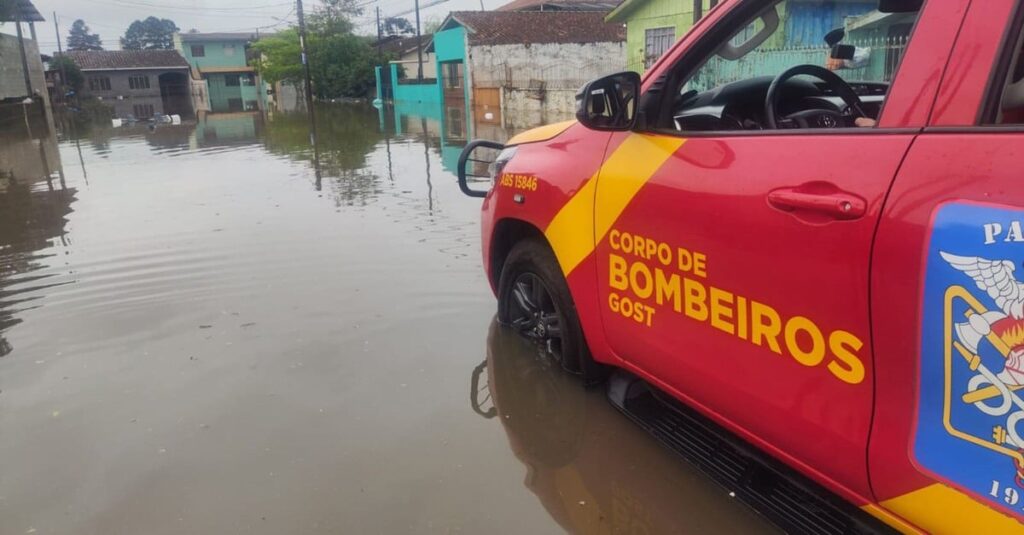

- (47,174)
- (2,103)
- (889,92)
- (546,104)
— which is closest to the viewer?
(889,92)

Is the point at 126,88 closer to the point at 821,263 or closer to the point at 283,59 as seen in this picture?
the point at 283,59

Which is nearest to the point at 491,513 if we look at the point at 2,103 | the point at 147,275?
the point at 147,275

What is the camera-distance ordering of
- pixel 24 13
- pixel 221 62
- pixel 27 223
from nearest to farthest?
pixel 27 223 < pixel 24 13 < pixel 221 62

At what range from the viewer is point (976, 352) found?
1518mm

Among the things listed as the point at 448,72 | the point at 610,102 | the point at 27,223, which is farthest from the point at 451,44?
the point at 610,102

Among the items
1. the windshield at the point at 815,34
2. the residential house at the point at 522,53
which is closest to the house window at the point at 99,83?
the residential house at the point at 522,53

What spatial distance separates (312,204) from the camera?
355 inches

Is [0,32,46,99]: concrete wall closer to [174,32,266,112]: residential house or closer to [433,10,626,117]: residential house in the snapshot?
[433,10,626,117]: residential house

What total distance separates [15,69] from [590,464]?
40.4 metres

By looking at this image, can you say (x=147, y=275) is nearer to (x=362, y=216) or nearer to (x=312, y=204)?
(x=362, y=216)

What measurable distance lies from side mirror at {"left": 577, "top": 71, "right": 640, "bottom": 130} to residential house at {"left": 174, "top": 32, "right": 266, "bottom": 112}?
253 ft

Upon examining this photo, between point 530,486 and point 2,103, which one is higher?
point 2,103

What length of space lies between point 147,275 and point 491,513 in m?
4.49

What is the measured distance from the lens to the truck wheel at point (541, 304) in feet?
10.8
